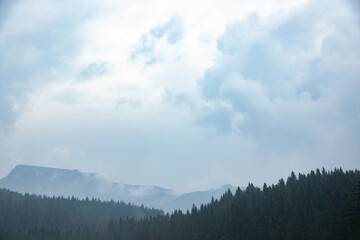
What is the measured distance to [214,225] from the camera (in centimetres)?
18288

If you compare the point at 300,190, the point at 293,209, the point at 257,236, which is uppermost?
the point at 300,190

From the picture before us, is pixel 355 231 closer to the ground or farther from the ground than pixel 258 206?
closer to the ground

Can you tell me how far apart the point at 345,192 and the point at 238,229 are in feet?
186

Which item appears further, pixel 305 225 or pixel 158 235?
pixel 158 235

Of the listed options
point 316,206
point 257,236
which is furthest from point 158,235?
point 316,206

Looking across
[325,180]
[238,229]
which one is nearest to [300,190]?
[325,180]

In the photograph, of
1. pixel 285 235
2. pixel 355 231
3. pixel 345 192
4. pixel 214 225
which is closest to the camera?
pixel 355 231

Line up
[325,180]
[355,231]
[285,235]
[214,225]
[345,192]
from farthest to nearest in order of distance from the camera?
1. [325,180]
2. [214,225]
3. [345,192]
4. [285,235]
5. [355,231]

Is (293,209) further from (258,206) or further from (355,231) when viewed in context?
(355,231)

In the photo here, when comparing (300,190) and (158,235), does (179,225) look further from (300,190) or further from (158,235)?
(300,190)

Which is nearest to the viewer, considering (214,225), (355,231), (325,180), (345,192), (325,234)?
(355,231)

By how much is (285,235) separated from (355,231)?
260ft

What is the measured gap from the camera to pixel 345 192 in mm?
163875

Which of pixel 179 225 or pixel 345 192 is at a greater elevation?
A: pixel 345 192
